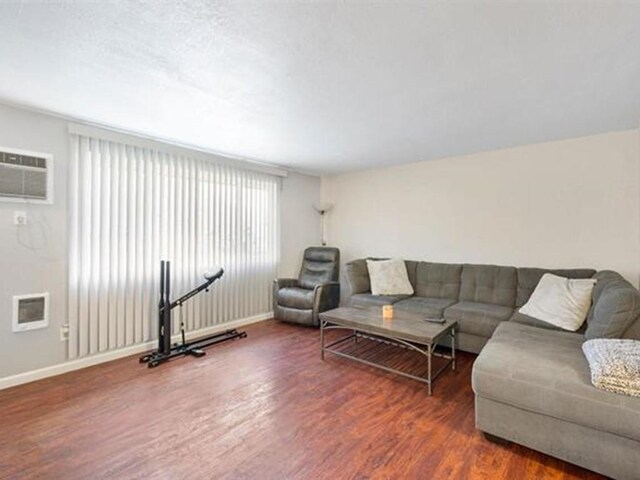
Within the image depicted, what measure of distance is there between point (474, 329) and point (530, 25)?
8.39ft

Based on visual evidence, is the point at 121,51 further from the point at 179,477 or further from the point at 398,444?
the point at 398,444

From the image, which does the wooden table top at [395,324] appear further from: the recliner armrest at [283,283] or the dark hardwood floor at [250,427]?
the recliner armrest at [283,283]

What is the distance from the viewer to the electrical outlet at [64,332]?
9.30 ft

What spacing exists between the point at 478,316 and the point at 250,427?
235 centimetres

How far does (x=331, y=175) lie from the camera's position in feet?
17.8

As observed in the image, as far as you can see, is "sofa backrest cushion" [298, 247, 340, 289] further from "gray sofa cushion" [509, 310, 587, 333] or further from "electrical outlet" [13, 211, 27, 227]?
"electrical outlet" [13, 211, 27, 227]

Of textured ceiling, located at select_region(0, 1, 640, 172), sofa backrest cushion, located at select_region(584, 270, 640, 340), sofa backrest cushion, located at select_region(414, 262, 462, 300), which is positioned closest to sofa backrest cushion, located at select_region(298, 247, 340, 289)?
sofa backrest cushion, located at select_region(414, 262, 462, 300)

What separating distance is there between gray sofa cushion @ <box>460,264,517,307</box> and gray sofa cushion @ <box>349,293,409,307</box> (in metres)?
0.73

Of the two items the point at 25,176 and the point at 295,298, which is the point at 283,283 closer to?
the point at 295,298

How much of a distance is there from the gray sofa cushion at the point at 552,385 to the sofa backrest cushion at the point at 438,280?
5.35ft

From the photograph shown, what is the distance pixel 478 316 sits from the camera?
10.4 feet

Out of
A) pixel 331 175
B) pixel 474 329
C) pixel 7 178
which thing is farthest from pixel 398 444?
pixel 331 175

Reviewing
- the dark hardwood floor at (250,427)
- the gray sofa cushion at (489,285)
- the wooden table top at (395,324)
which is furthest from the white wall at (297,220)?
the gray sofa cushion at (489,285)

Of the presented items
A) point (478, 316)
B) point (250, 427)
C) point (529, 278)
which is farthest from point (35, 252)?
point (529, 278)
